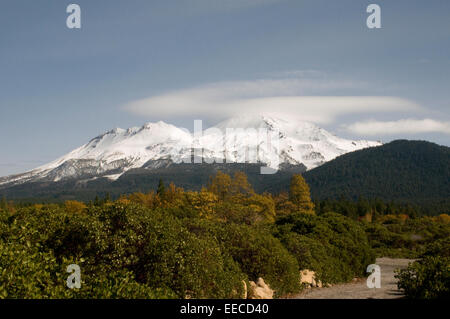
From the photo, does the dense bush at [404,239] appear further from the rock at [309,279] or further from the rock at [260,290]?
the rock at [260,290]

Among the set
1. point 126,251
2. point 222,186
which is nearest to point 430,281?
point 126,251

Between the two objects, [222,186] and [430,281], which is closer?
[430,281]

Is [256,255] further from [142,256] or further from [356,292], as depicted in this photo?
[142,256]

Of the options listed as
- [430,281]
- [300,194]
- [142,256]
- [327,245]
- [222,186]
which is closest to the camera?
[430,281]

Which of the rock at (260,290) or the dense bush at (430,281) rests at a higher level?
the dense bush at (430,281)

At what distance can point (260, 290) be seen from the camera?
2114cm

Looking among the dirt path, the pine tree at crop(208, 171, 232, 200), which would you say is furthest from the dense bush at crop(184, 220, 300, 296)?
the pine tree at crop(208, 171, 232, 200)

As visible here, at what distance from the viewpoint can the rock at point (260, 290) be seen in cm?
2049

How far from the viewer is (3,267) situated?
13.4m

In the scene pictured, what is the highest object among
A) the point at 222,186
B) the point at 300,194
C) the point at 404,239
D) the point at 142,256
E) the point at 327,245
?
the point at 222,186

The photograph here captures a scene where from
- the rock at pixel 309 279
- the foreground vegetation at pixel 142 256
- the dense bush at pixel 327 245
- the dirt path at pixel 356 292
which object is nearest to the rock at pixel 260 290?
the foreground vegetation at pixel 142 256

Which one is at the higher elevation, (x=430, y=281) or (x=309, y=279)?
(x=430, y=281)

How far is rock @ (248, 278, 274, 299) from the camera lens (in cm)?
2049
